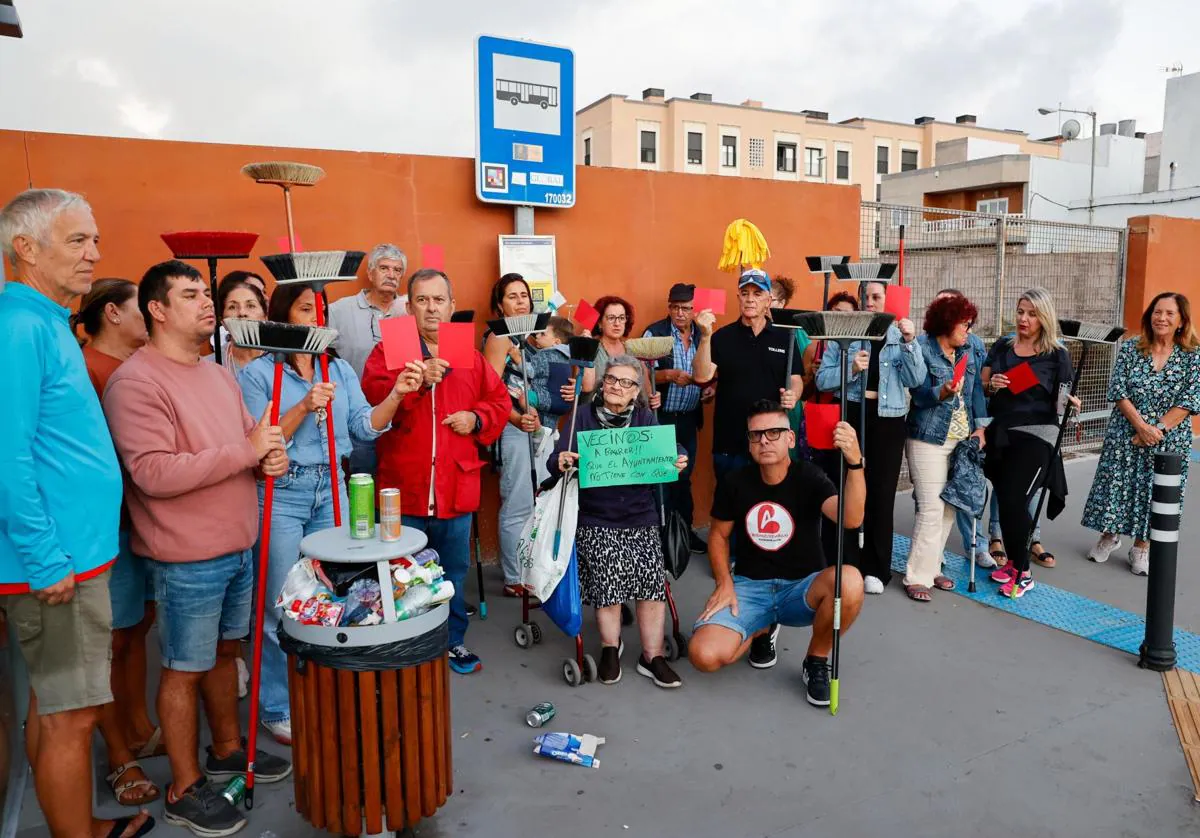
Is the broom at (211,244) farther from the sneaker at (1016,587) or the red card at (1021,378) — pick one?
the sneaker at (1016,587)

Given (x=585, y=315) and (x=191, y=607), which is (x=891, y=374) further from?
(x=191, y=607)

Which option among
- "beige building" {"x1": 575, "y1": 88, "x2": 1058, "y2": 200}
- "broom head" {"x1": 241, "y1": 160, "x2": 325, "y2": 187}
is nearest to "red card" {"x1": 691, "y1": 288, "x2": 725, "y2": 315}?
"broom head" {"x1": 241, "y1": 160, "x2": 325, "y2": 187}

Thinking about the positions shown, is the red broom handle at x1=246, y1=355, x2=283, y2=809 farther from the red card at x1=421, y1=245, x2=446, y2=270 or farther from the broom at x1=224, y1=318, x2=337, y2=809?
the red card at x1=421, y1=245, x2=446, y2=270

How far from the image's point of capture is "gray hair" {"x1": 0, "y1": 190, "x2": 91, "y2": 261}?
8.18ft

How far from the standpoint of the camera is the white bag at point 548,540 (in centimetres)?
393

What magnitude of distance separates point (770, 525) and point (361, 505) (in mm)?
2069

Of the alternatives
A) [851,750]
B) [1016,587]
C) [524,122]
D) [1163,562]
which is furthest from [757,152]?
[851,750]

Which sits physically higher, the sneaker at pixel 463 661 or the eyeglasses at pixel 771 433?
the eyeglasses at pixel 771 433

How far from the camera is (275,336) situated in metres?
2.75

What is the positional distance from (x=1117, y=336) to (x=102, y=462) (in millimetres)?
5378

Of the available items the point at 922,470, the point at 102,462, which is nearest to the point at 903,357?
the point at 922,470

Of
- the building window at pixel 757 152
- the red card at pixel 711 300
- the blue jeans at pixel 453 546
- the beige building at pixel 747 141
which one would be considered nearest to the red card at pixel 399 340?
the blue jeans at pixel 453 546

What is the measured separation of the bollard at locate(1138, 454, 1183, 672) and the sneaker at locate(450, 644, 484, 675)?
11.1 ft

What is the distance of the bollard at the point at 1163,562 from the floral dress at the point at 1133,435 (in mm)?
1579
